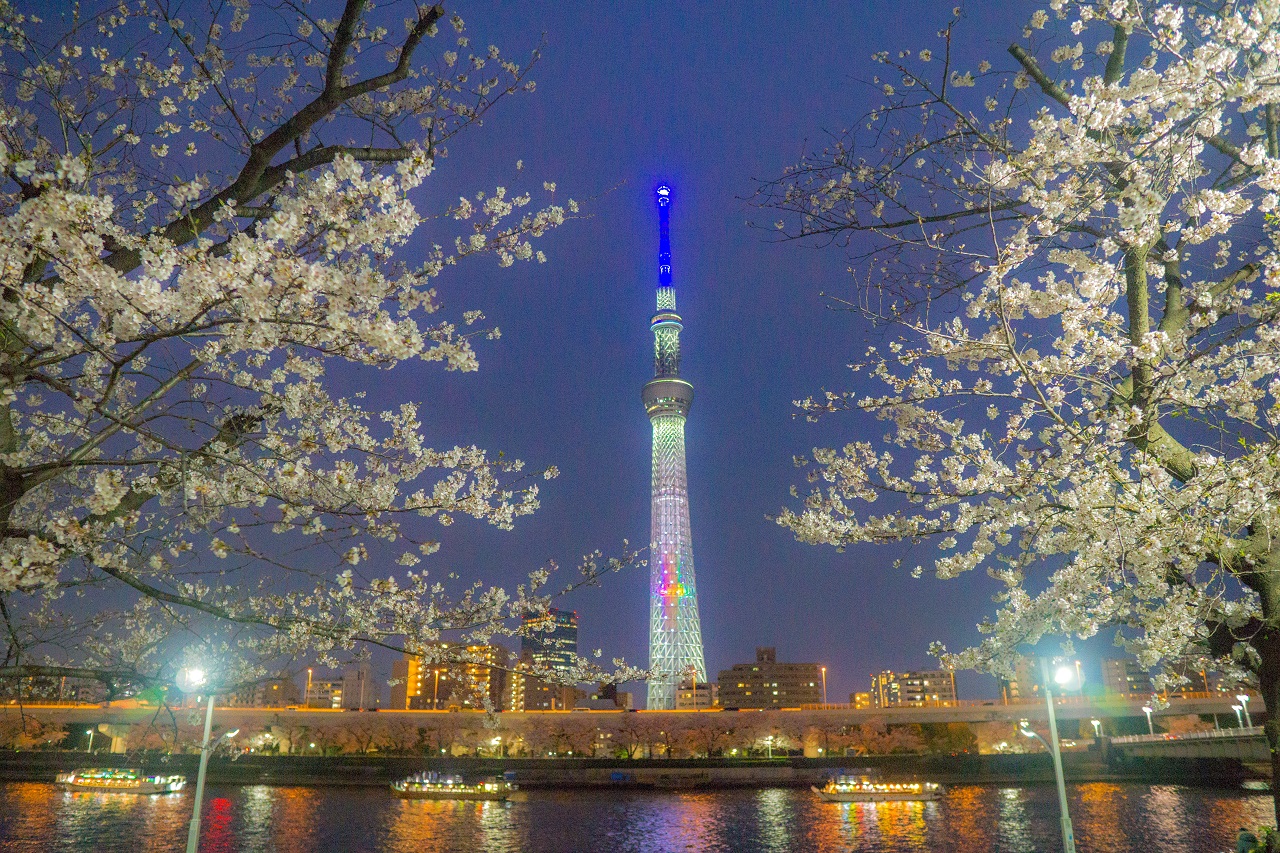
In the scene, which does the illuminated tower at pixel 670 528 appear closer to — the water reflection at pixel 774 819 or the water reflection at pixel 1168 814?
the water reflection at pixel 774 819

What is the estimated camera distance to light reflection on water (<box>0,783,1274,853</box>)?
77.4ft

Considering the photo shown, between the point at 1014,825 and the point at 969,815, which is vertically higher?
the point at 1014,825

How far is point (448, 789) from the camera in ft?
131

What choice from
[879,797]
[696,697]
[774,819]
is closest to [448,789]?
[774,819]

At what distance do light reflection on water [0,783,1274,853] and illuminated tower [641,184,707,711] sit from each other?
37.8 metres

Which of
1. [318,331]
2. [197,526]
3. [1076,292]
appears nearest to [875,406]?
[1076,292]

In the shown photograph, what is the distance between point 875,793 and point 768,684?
4040 inches

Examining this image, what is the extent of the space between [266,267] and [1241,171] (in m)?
6.12

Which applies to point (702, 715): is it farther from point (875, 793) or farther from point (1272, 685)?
point (1272, 685)

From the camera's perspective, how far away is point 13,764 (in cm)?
5047

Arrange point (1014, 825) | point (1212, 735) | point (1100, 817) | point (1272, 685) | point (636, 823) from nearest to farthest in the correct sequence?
point (1272, 685) → point (1014, 825) → point (1100, 817) → point (636, 823) → point (1212, 735)

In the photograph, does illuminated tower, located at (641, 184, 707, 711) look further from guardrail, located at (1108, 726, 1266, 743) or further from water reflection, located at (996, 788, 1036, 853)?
water reflection, located at (996, 788, 1036, 853)

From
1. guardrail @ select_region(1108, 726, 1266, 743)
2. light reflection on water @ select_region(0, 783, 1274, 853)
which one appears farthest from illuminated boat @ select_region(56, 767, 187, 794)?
guardrail @ select_region(1108, 726, 1266, 743)

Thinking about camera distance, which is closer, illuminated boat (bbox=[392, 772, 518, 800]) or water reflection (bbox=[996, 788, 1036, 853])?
water reflection (bbox=[996, 788, 1036, 853])
